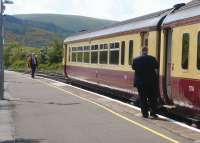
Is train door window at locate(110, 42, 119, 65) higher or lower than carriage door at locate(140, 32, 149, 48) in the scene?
lower

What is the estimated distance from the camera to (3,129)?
15.5m

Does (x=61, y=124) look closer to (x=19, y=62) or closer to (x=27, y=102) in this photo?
(x=27, y=102)

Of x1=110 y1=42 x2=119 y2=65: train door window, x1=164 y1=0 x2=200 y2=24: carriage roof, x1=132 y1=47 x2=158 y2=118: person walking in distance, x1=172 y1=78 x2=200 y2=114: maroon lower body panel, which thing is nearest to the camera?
x1=172 y1=78 x2=200 y2=114: maroon lower body panel

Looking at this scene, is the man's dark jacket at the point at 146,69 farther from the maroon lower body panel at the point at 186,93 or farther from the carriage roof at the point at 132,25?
the carriage roof at the point at 132,25

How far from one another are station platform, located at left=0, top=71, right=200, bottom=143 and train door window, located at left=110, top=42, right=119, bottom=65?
3516 millimetres

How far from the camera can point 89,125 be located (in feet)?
53.5

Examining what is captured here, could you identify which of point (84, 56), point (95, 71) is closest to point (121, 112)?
point (95, 71)

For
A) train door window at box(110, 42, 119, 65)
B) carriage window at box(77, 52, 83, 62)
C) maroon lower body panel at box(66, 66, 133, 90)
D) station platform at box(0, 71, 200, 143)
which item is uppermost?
train door window at box(110, 42, 119, 65)

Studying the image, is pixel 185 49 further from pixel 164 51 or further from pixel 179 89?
pixel 164 51

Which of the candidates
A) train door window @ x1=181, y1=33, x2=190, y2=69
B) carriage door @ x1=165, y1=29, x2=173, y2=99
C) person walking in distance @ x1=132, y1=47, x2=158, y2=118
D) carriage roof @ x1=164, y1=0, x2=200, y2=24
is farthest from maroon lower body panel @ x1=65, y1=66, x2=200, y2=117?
carriage roof @ x1=164, y1=0, x2=200, y2=24

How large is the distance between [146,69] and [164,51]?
1080 mm

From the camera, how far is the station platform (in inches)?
551

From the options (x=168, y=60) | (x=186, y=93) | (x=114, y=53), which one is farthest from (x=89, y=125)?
(x=114, y=53)

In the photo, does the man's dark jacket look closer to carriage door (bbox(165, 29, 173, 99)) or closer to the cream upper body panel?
carriage door (bbox(165, 29, 173, 99))
